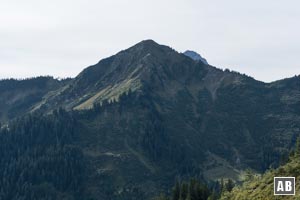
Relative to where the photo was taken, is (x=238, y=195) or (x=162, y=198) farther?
(x=162, y=198)

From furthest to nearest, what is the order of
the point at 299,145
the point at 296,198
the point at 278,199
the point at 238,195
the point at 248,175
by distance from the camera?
the point at 248,175 → the point at 299,145 → the point at 238,195 → the point at 278,199 → the point at 296,198

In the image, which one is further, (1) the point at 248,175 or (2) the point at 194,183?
(2) the point at 194,183

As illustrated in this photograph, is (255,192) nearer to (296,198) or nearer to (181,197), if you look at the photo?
(296,198)

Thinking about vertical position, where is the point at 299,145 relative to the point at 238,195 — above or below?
above

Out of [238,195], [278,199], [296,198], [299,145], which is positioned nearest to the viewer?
[296,198]

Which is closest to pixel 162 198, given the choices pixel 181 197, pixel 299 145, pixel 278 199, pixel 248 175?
pixel 181 197

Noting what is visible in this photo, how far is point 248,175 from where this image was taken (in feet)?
430

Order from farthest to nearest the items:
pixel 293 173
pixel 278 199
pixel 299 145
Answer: pixel 299 145 → pixel 293 173 → pixel 278 199

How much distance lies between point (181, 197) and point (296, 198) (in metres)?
84.1

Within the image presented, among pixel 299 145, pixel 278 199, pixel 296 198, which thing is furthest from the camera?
pixel 299 145

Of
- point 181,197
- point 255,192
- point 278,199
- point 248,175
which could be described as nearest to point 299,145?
point 248,175

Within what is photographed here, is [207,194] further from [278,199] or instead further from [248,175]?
[278,199]

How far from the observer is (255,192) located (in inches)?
3605

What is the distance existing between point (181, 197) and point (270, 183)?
214ft
